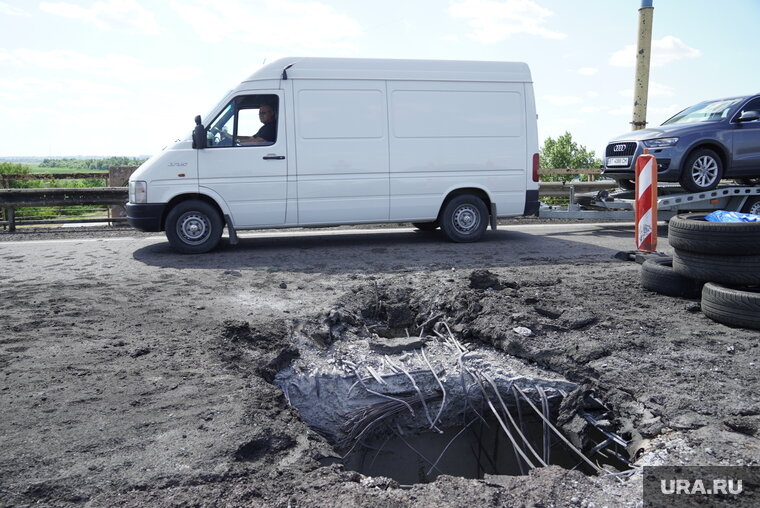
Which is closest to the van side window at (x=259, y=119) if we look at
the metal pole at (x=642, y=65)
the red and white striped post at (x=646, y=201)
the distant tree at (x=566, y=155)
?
the red and white striped post at (x=646, y=201)

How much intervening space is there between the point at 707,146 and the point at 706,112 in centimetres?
83

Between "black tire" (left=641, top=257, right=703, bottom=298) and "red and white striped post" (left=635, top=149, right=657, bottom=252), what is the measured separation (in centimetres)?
164

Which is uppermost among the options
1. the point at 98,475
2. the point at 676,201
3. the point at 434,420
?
the point at 676,201

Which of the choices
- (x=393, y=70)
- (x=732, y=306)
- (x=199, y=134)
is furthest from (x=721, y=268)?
(x=199, y=134)

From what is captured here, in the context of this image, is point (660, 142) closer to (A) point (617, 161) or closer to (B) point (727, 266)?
(A) point (617, 161)

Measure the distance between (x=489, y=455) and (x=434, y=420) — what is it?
531 mm

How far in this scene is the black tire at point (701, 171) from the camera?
1036 cm

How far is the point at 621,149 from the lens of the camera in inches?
428

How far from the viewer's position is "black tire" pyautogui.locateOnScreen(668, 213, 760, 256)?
4969 mm

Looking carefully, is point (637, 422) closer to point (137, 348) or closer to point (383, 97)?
point (137, 348)

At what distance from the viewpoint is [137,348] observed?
4.61 metres

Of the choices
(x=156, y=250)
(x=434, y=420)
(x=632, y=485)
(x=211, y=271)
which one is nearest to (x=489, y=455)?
(x=434, y=420)

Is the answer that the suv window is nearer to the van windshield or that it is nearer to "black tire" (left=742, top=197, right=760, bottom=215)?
the van windshield

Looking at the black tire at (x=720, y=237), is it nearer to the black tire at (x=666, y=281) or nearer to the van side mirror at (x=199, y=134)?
the black tire at (x=666, y=281)
